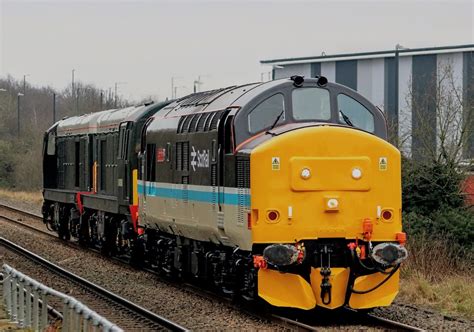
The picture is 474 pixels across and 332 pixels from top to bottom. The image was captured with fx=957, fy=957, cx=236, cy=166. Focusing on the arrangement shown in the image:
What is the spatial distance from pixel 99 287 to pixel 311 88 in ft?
19.0

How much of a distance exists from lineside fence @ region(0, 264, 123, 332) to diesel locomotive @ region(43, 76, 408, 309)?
8.77 ft

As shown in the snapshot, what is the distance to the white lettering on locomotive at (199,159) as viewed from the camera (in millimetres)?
14420

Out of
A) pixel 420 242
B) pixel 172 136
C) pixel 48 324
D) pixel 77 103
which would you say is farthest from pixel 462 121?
pixel 77 103

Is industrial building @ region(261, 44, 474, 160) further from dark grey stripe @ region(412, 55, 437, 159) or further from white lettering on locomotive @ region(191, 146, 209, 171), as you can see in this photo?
white lettering on locomotive @ region(191, 146, 209, 171)

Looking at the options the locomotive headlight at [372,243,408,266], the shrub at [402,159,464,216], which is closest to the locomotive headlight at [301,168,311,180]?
the locomotive headlight at [372,243,408,266]

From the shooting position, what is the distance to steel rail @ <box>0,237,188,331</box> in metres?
12.8

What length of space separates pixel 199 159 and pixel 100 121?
10.3 m

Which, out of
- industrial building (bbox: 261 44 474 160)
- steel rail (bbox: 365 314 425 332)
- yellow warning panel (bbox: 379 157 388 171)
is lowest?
steel rail (bbox: 365 314 425 332)

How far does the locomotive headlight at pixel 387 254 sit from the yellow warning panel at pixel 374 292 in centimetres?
38

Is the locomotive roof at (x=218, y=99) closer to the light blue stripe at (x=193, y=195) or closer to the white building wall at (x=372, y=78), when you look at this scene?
the light blue stripe at (x=193, y=195)

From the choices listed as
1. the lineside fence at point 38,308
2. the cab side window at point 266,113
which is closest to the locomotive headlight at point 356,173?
the cab side window at point 266,113

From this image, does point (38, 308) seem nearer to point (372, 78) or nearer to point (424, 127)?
point (424, 127)

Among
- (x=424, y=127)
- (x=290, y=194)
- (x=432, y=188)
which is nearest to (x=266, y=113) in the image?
(x=290, y=194)

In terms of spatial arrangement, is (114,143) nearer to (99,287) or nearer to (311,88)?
(99,287)
